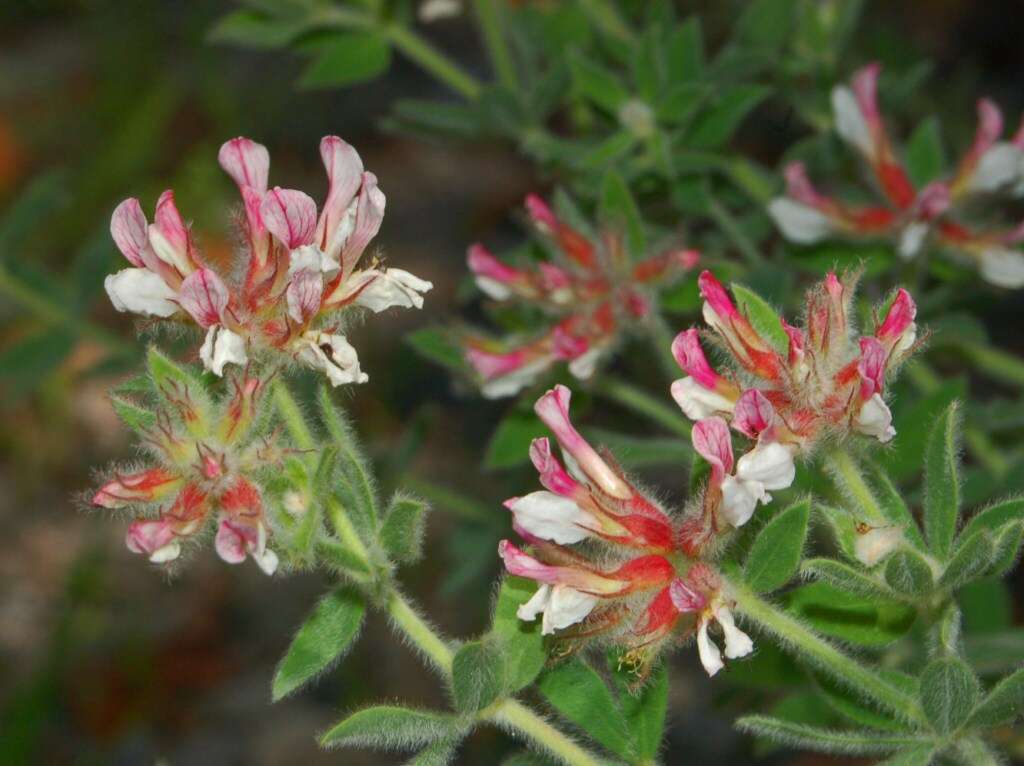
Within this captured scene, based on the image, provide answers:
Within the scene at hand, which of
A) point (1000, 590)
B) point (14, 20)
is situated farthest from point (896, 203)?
point (14, 20)

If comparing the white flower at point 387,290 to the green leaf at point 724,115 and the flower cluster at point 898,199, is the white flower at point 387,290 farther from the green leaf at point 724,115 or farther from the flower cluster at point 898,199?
the green leaf at point 724,115

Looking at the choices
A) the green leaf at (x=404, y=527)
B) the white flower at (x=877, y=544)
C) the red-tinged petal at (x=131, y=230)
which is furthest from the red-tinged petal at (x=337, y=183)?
the white flower at (x=877, y=544)

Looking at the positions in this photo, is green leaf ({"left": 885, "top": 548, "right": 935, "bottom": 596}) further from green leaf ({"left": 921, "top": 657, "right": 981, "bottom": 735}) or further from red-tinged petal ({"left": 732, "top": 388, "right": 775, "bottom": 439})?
red-tinged petal ({"left": 732, "top": 388, "right": 775, "bottom": 439})

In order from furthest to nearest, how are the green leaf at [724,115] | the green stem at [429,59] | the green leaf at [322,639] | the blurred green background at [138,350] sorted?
1. the blurred green background at [138,350]
2. the green stem at [429,59]
3. the green leaf at [724,115]
4. the green leaf at [322,639]

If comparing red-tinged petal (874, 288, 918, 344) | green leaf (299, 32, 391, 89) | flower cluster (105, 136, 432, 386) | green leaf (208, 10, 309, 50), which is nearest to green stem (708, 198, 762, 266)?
green leaf (299, 32, 391, 89)

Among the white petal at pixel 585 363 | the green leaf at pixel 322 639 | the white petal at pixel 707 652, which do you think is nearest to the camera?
the white petal at pixel 707 652

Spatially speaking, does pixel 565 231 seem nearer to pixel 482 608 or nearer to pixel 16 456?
pixel 482 608

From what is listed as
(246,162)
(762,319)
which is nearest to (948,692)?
(762,319)
